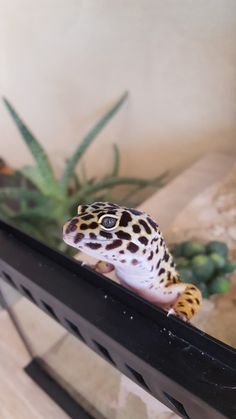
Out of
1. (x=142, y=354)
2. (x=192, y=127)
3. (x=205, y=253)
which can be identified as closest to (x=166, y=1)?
(x=192, y=127)

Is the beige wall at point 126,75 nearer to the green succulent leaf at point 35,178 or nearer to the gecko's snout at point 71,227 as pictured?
the green succulent leaf at point 35,178

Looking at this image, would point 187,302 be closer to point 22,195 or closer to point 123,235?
point 123,235

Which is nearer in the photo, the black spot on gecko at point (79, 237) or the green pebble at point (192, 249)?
the black spot on gecko at point (79, 237)

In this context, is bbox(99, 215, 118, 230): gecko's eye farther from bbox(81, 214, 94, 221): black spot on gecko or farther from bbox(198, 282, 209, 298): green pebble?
bbox(198, 282, 209, 298): green pebble

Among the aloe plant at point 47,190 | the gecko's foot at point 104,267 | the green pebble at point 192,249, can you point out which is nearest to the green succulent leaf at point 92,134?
the aloe plant at point 47,190

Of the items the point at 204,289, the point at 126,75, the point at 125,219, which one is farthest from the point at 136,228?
the point at 126,75

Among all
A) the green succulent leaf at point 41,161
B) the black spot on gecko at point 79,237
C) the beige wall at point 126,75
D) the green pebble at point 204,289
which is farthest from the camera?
the green succulent leaf at point 41,161
